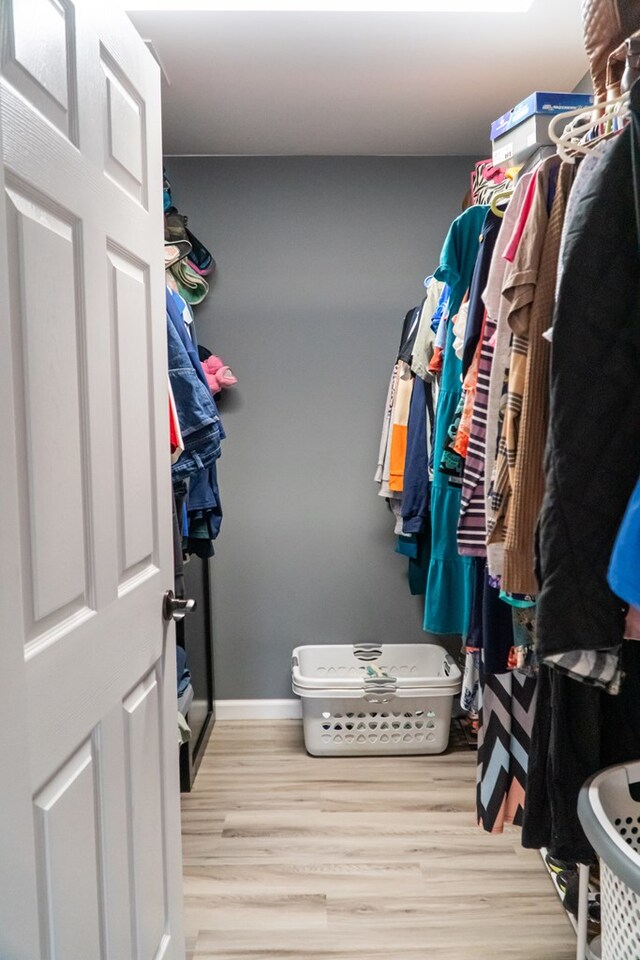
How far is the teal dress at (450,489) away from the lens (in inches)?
68.6

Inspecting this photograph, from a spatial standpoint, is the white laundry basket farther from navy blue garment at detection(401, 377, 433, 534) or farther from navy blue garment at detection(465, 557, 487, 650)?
navy blue garment at detection(465, 557, 487, 650)

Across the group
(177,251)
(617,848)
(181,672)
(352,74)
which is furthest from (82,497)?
(352,74)

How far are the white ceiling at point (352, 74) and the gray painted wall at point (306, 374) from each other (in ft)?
0.55

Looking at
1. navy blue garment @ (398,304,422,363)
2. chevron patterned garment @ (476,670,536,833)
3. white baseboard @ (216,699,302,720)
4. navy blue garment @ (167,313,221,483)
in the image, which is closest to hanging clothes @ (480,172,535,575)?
chevron patterned garment @ (476,670,536,833)

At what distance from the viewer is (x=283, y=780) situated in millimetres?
2629

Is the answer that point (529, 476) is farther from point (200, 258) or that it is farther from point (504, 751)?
point (200, 258)

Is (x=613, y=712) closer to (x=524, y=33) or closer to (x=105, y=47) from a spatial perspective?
(x=105, y=47)

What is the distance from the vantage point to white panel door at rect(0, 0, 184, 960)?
85 cm

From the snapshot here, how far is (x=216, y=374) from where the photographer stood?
298 centimetres

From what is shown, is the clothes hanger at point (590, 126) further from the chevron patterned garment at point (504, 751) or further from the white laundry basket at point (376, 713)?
the white laundry basket at point (376, 713)

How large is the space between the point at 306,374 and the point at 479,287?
1671mm

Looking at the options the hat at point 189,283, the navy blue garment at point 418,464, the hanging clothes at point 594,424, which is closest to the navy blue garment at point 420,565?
the navy blue garment at point 418,464

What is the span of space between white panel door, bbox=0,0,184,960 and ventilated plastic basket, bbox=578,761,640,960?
2.38ft

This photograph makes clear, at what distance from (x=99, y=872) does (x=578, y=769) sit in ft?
2.67
